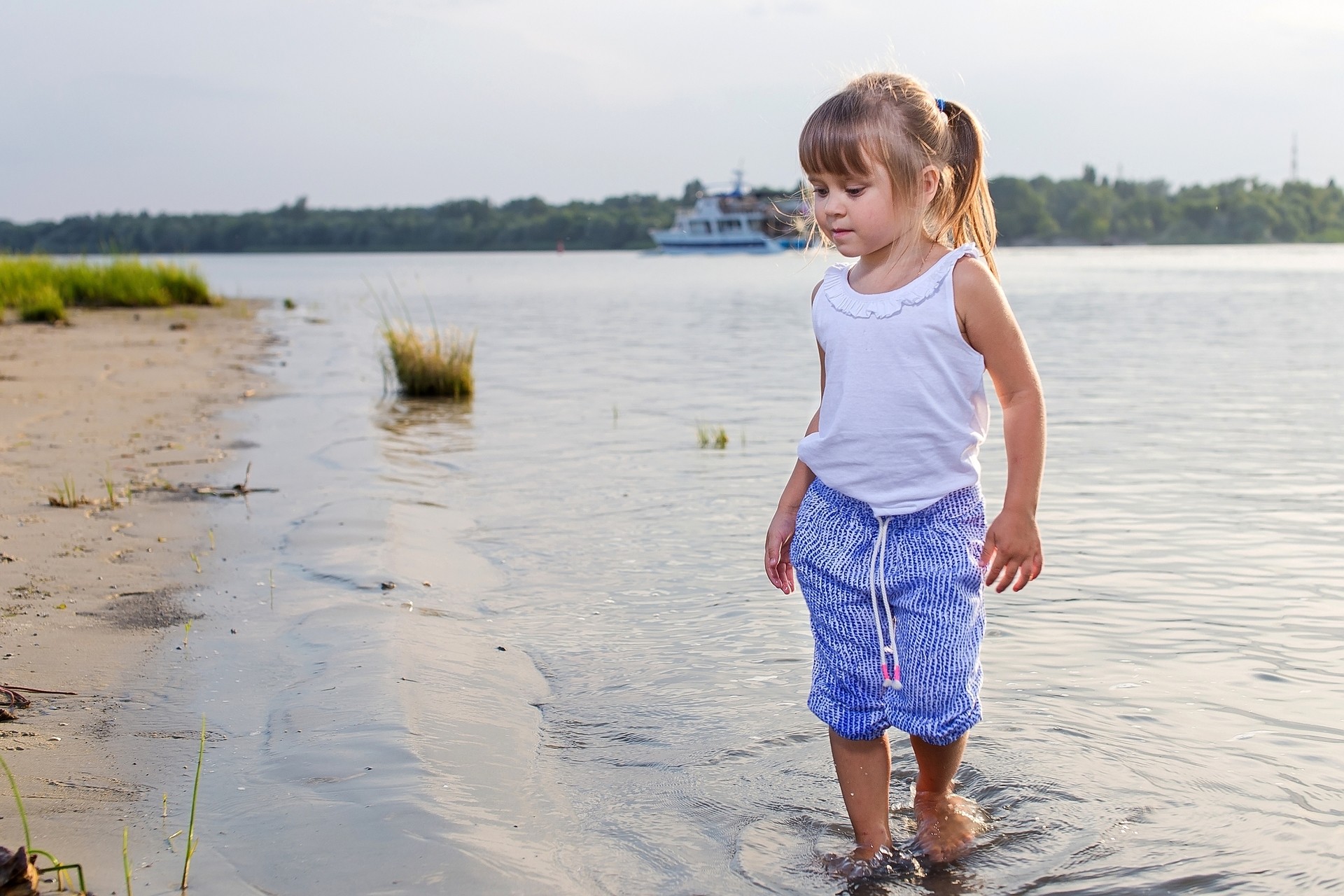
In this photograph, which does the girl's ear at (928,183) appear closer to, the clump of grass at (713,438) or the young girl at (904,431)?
the young girl at (904,431)

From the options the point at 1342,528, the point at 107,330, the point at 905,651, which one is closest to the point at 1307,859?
the point at 905,651

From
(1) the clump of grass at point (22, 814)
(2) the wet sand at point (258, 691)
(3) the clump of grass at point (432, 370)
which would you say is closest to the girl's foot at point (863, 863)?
(2) the wet sand at point (258, 691)

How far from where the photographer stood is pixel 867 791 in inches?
92.8

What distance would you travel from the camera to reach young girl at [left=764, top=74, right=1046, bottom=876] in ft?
7.12

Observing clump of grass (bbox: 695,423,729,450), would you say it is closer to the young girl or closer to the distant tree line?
the young girl

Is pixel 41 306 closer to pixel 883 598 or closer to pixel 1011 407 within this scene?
pixel 883 598

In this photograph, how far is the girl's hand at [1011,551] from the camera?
2166mm

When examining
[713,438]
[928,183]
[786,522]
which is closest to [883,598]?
[786,522]

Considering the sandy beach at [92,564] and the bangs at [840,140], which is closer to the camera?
the bangs at [840,140]

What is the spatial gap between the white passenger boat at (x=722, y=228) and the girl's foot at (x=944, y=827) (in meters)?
76.6

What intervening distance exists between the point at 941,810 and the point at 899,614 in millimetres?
504

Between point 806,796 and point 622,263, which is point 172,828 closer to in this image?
point 806,796

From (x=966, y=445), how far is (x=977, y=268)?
33cm

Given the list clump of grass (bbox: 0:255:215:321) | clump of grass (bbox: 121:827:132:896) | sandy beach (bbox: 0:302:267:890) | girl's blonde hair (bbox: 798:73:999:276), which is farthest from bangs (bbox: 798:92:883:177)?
clump of grass (bbox: 0:255:215:321)
